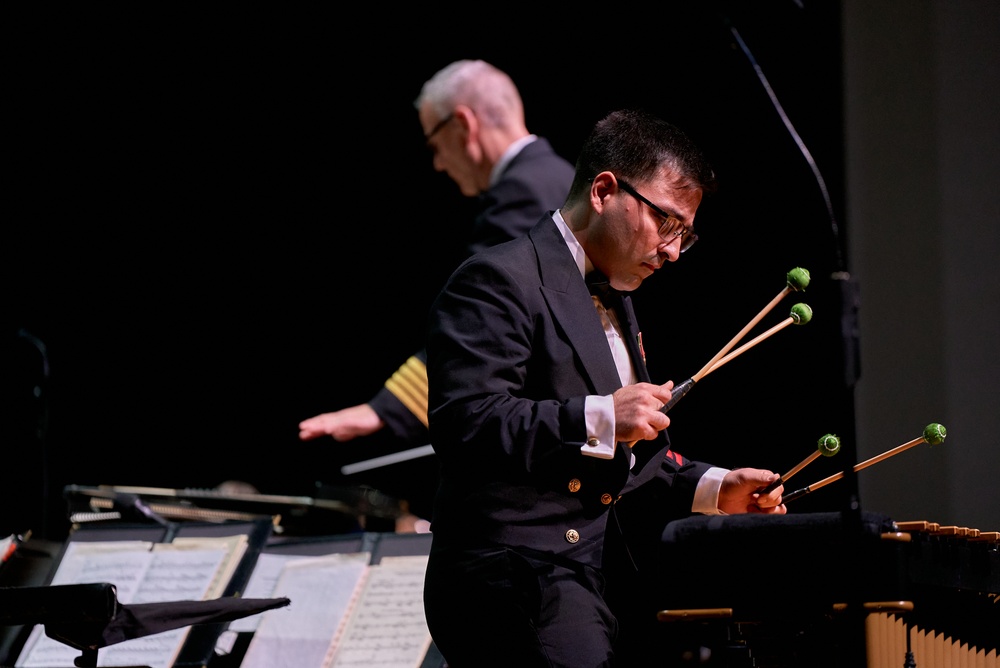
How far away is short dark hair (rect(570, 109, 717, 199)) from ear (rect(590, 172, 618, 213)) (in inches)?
0.8

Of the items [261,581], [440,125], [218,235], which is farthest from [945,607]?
[218,235]

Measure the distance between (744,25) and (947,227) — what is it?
1013 mm

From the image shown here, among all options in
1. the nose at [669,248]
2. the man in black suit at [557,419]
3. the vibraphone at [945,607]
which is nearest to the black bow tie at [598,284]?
the man in black suit at [557,419]

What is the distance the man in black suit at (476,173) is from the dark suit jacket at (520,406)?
1.01 m

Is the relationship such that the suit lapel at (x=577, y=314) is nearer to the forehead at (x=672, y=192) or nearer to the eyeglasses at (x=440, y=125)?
the forehead at (x=672, y=192)

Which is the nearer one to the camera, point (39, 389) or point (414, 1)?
point (39, 389)

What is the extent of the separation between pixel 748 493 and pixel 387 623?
1.15 metres

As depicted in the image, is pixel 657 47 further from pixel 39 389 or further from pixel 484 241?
pixel 39 389

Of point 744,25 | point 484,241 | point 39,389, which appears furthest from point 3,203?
point 744,25

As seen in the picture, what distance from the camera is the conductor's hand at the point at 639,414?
6.16ft

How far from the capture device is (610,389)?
2.10 metres

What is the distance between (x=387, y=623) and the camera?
2.93 metres

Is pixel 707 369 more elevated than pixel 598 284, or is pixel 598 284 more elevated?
pixel 598 284

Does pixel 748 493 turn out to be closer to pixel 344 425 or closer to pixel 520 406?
pixel 520 406
